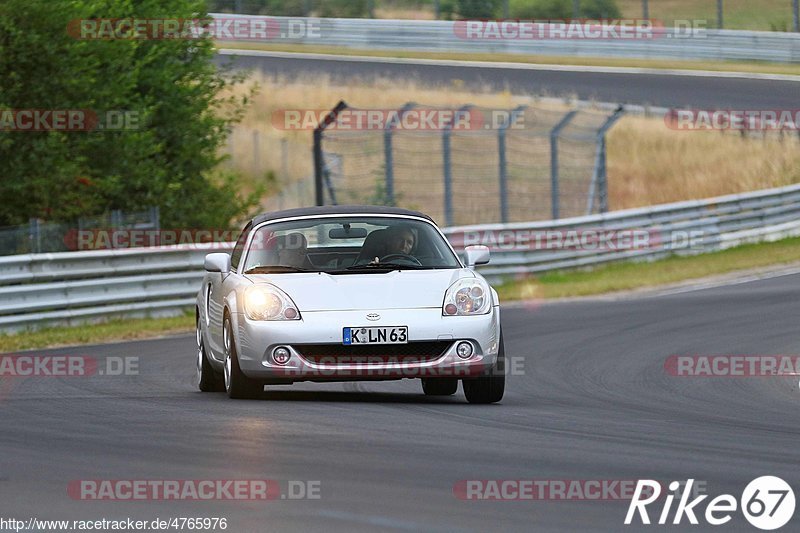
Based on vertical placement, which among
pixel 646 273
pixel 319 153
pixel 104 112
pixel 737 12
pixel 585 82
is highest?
pixel 737 12

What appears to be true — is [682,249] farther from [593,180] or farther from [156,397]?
[156,397]

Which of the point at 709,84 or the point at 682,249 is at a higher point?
the point at 709,84

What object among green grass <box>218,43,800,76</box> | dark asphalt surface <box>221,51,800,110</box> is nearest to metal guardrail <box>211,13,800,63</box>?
green grass <box>218,43,800,76</box>

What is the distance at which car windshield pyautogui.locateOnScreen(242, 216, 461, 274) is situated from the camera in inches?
430

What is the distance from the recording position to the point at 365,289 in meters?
10.4

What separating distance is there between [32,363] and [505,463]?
821 centimetres

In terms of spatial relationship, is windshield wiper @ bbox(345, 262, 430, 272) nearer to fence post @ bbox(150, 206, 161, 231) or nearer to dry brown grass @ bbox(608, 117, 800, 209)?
fence post @ bbox(150, 206, 161, 231)

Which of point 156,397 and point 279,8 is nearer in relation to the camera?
point 156,397

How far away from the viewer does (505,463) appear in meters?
7.61

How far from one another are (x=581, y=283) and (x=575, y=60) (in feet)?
74.6

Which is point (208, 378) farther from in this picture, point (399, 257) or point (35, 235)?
point (35, 235)

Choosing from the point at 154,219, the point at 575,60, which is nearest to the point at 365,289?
the point at 154,219

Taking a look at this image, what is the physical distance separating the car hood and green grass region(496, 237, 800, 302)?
35.6 ft

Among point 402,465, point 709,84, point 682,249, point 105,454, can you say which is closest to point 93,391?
point 105,454
